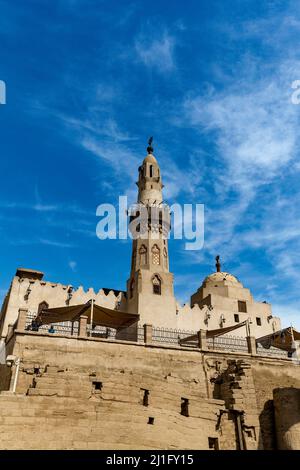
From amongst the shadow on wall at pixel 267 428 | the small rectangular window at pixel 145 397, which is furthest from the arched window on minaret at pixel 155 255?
the small rectangular window at pixel 145 397

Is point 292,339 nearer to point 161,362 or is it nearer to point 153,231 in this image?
point 161,362

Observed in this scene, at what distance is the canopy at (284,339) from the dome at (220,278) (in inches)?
378

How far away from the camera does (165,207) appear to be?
116ft

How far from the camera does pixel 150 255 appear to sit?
32.8 metres

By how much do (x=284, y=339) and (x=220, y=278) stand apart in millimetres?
11455

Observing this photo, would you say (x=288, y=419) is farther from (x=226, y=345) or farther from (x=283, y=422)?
(x=226, y=345)

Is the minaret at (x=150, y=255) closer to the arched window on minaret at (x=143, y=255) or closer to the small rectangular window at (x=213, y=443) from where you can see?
the arched window on minaret at (x=143, y=255)

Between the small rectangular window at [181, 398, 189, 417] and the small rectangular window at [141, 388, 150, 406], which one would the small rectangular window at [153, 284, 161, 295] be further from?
the small rectangular window at [141, 388, 150, 406]

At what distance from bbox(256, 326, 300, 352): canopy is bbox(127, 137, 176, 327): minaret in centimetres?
670

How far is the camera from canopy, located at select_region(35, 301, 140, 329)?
22469 mm

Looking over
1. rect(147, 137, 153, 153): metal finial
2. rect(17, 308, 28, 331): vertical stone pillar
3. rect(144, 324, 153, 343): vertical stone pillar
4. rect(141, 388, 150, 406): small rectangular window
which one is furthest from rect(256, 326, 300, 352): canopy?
rect(147, 137, 153, 153): metal finial

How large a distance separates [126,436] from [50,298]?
57.2 feet

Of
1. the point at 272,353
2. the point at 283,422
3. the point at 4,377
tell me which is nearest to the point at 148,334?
the point at 4,377

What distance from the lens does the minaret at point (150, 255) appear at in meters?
29.9
